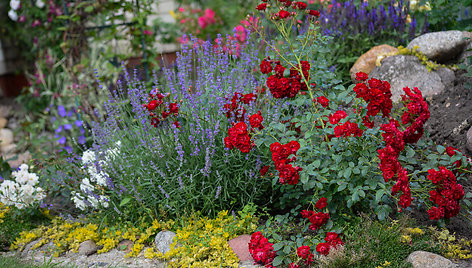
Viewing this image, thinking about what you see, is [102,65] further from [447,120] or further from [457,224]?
[457,224]

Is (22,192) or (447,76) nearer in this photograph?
(22,192)

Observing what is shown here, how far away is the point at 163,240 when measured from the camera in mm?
3123

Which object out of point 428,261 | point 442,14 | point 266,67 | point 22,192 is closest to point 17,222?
point 22,192

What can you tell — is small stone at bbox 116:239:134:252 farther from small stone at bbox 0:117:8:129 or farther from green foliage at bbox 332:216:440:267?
small stone at bbox 0:117:8:129

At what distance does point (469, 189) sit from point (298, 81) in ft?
4.77

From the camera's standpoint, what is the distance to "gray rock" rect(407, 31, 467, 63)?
445 cm

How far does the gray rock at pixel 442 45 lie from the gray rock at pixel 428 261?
2530 mm

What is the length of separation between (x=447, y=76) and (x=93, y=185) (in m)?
3.34

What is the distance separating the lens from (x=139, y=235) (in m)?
3.37

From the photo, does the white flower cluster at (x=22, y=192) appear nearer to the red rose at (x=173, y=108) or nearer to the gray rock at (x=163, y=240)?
the gray rock at (x=163, y=240)

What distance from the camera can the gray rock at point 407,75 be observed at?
14.2ft

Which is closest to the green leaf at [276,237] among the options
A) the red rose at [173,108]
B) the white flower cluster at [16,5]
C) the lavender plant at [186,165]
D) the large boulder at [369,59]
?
the lavender plant at [186,165]

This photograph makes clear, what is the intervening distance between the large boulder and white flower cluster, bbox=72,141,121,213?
2.51m

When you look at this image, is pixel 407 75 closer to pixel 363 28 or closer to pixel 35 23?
pixel 363 28
